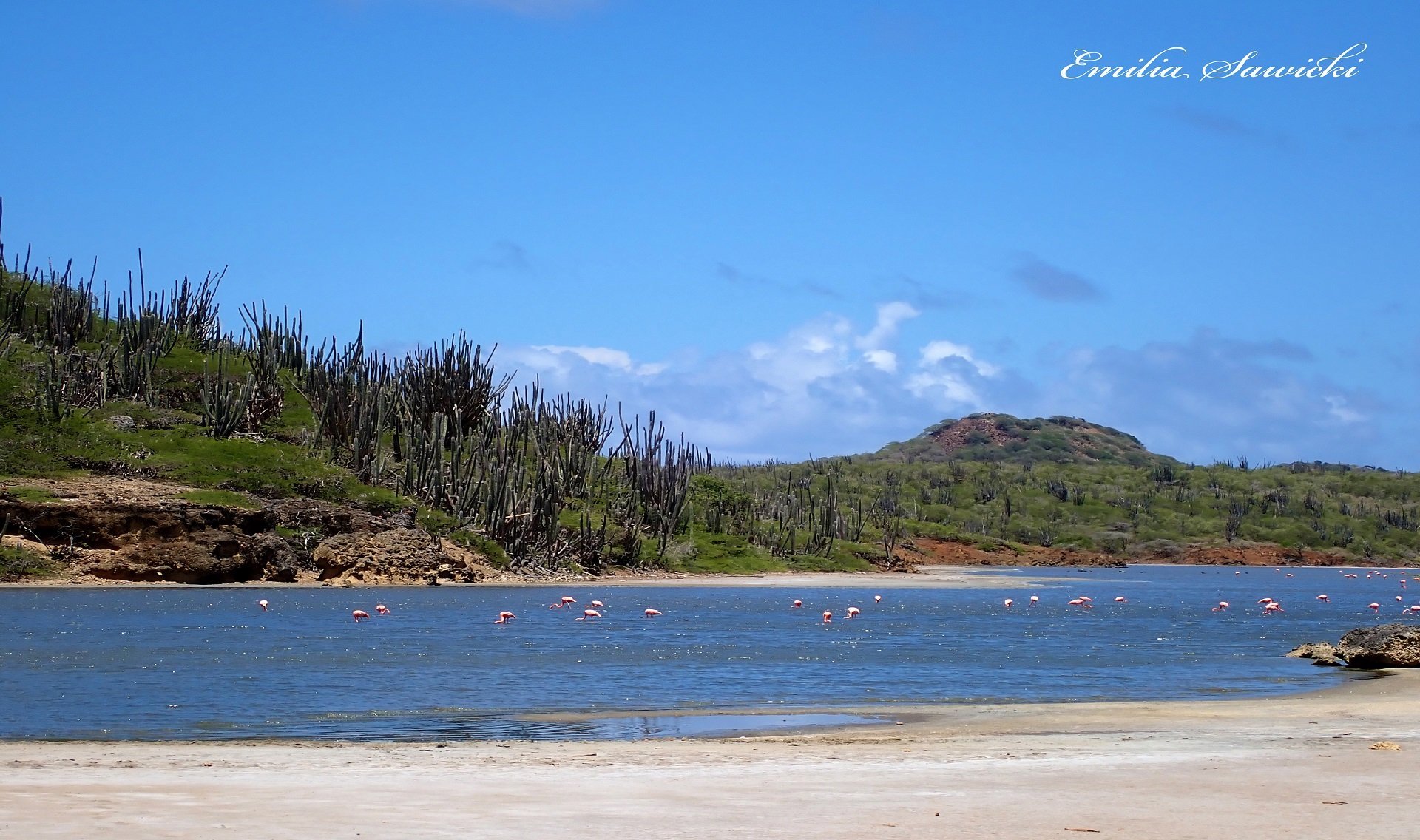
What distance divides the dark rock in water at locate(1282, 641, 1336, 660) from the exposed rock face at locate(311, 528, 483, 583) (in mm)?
25403

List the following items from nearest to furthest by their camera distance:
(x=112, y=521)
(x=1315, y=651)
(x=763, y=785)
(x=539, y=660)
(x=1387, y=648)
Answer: (x=763, y=785) → (x=539, y=660) → (x=1387, y=648) → (x=1315, y=651) → (x=112, y=521)

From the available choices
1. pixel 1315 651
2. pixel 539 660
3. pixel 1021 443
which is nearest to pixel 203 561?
pixel 539 660

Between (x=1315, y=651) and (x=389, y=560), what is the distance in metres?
26.5

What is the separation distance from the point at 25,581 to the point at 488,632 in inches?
623

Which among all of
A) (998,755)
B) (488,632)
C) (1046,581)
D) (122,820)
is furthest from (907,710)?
(1046,581)

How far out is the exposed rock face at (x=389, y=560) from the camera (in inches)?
1618

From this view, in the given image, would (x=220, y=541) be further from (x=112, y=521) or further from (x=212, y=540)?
(x=112, y=521)

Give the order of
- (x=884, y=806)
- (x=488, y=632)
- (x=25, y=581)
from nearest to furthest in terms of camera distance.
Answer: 1. (x=884, y=806)
2. (x=488, y=632)
3. (x=25, y=581)

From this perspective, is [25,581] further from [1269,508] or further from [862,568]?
[1269,508]

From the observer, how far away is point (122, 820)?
860 centimetres

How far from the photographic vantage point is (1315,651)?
23.5 metres

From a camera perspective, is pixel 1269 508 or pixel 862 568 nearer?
pixel 862 568

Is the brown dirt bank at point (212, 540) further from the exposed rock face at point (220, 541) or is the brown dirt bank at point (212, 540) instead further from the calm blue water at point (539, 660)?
the calm blue water at point (539, 660)

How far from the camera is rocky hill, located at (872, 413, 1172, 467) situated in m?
156
